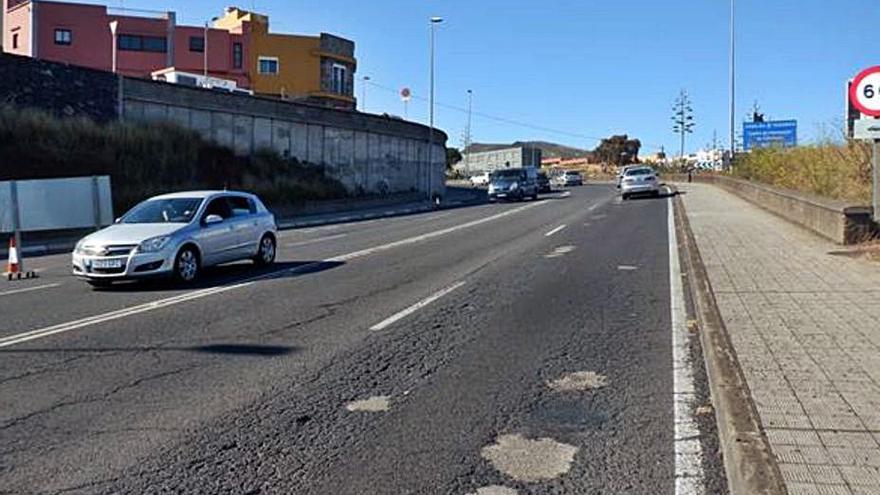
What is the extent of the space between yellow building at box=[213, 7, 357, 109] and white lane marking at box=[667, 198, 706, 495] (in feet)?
203

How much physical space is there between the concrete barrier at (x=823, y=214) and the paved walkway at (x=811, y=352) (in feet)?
1.60

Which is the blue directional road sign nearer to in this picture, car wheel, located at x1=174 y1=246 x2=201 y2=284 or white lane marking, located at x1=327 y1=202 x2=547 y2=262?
white lane marking, located at x1=327 y1=202 x2=547 y2=262

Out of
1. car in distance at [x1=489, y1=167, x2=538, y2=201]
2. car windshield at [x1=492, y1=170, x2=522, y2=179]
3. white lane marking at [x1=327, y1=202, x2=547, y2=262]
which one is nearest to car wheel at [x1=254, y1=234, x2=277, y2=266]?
white lane marking at [x1=327, y1=202, x2=547, y2=262]

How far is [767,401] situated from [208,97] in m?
39.0

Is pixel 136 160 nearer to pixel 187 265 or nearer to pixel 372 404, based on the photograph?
pixel 187 265

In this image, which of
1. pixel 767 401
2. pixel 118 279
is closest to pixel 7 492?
pixel 767 401

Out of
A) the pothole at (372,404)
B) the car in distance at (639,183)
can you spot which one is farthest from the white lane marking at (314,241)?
the car in distance at (639,183)

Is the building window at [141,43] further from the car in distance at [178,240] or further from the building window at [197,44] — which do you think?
the car in distance at [178,240]

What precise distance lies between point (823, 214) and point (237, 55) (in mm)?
59079

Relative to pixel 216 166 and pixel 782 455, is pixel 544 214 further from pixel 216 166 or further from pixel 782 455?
pixel 782 455

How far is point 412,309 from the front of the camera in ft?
35.4

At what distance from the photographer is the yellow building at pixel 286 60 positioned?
69.9 meters

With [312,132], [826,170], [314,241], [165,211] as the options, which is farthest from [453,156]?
[165,211]

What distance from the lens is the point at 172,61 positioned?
6588 centimetres
